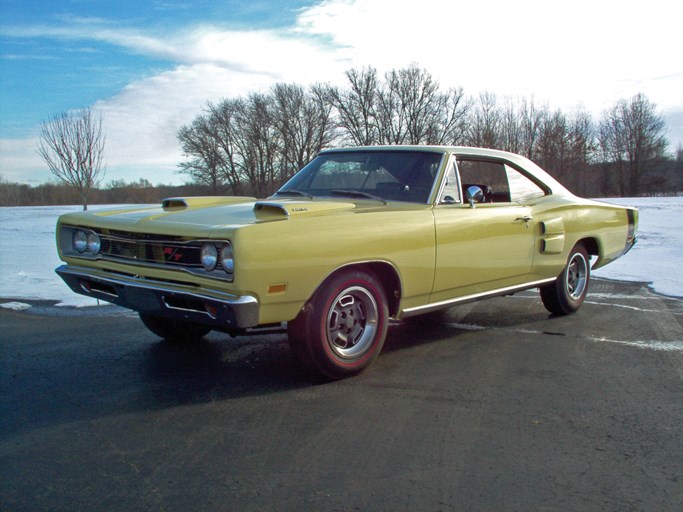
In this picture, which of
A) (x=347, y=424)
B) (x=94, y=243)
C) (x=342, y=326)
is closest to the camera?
(x=347, y=424)

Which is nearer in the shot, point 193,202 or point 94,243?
point 94,243

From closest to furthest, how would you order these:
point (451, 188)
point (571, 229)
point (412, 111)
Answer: point (451, 188) < point (571, 229) < point (412, 111)

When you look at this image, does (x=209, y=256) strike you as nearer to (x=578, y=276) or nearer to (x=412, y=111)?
(x=578, y=276)

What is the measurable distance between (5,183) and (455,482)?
2606 inches

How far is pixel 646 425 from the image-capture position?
3262 millimetres

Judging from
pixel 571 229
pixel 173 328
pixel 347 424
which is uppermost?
pixel 571 229

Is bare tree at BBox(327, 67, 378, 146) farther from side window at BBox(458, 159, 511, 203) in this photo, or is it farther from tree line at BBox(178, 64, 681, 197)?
side window at BBox(458, 159, 511, 203)

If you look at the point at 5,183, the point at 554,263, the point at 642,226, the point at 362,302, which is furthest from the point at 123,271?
the point at 5,183

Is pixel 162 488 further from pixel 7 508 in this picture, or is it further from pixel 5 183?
pixel 5 183

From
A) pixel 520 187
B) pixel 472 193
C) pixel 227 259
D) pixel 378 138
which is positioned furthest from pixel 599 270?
pixel 378 138

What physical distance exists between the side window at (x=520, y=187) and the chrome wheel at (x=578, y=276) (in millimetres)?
904

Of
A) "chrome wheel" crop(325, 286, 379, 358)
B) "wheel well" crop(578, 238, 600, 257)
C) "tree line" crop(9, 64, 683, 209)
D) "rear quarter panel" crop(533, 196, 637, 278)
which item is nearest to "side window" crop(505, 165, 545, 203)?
"rear quarter panel" crop(533, 196, 637, 278)

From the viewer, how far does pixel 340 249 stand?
379cm

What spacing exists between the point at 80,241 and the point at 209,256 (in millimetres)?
1420
